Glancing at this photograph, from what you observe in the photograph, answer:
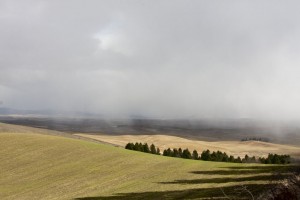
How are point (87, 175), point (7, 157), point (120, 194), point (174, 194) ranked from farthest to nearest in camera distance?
point (7, 157)
point (87, 175)
point (120, 194)
point (174, 194)

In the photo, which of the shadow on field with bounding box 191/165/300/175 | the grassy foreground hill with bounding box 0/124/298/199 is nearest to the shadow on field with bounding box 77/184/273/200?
the grassy foreground hill with bounding box 0/124/298/199

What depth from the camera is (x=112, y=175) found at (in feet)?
156

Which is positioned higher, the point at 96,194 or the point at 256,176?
the point at 256,176

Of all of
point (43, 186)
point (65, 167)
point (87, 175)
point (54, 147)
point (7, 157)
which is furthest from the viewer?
point (54, 147)

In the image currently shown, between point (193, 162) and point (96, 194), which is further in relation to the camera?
point (193, 162)

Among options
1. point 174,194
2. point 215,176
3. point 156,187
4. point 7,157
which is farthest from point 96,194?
point 7,157

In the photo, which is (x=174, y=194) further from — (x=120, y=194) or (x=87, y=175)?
(x=87, y=175)

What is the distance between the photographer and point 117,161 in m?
56.1

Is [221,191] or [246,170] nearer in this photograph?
[221,191]

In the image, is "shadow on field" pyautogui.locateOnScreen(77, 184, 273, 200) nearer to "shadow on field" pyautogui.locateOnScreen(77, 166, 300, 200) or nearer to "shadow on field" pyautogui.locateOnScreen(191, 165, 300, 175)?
"shadow on field" pyautogui.locateOnScreen(77, 166, 300, 200)

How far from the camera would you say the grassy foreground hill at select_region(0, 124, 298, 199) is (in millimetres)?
34541

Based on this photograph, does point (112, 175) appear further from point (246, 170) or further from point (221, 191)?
point (221, 191)

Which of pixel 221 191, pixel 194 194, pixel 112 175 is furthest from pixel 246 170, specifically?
pixel 112 175

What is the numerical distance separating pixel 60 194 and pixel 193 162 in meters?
18.7
